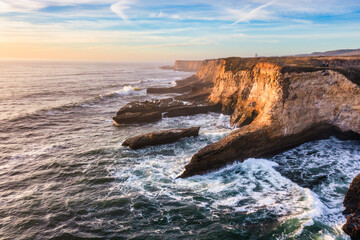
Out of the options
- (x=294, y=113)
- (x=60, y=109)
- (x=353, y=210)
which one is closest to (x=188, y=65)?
(x=60, y=109)

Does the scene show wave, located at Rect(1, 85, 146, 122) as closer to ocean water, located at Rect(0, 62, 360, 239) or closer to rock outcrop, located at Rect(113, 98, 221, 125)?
ocean water, located at Rect(0, 62, 360, 239)

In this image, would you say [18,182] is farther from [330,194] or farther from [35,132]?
[330,194]

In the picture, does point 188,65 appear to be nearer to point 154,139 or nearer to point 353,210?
point 154,139

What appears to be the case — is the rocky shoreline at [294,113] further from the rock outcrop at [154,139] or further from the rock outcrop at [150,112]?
the rock outcrop at [150,112]

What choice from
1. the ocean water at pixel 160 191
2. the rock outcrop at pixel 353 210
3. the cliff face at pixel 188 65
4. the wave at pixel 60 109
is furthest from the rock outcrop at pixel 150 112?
the cliff face at pixel 188 65

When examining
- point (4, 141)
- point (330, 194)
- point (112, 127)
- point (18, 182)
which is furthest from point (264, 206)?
point (4, 141)

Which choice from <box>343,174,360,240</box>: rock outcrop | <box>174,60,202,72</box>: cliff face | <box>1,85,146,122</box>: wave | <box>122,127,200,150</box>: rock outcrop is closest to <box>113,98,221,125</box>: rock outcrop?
<box>122,127,200,150</box>: rock outcrop
